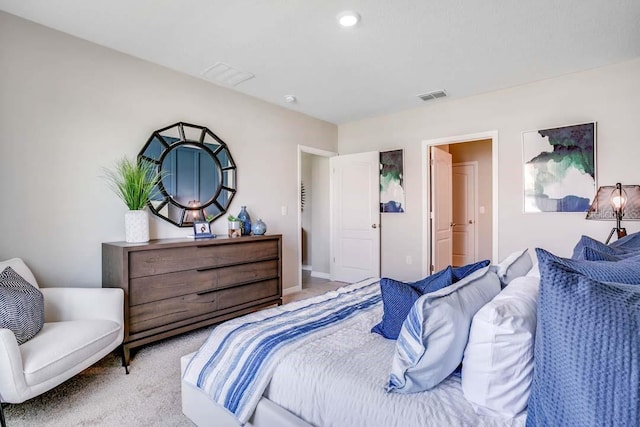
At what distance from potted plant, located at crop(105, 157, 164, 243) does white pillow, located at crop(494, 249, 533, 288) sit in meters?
2.69

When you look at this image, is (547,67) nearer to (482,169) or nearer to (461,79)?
(461,79)

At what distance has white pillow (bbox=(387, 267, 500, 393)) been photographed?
3.45 feet

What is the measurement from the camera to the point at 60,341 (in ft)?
6.05

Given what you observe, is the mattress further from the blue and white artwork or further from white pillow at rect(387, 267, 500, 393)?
the blue and white artwork

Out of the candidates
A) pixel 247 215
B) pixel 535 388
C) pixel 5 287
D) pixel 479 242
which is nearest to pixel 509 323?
pixel 535 388

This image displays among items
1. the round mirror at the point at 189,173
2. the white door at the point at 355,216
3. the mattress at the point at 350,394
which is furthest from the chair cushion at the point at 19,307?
the white door at the point at 355,216

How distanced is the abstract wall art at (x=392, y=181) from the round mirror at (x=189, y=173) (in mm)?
2237

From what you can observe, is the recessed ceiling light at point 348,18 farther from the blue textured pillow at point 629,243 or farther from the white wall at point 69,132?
the blue textured pillow at point 629,243

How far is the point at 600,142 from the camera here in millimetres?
3264

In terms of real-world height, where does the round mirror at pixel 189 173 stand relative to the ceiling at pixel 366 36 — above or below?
below

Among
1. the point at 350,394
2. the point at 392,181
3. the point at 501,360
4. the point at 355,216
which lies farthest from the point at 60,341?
the point at 392,181

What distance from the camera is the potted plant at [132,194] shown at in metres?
2.74

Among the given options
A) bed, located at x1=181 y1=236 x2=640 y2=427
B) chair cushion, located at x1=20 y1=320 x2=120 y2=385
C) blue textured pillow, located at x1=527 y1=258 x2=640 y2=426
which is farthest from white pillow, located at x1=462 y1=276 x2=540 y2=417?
chair cushion, located at x1=20 y1=320 x2=120 y2=385

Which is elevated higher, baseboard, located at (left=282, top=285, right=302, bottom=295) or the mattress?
the mattress
